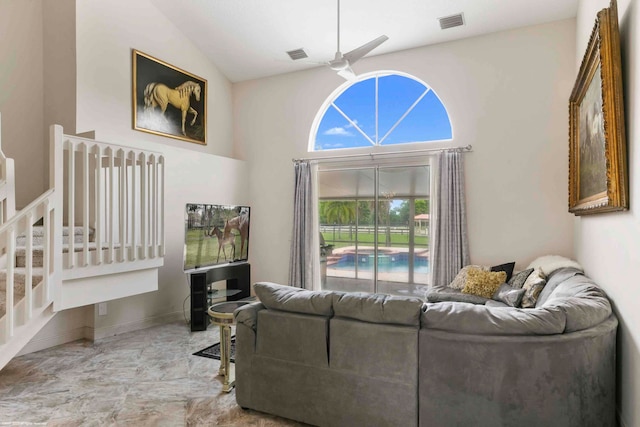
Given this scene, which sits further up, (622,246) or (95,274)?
(622,246)

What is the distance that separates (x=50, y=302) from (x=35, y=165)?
8.02 ft

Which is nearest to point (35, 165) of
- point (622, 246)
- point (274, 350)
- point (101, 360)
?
point (101, 360)

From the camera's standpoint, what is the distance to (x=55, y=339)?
13.1 feet

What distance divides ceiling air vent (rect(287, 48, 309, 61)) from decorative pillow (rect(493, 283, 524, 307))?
12.9 ft

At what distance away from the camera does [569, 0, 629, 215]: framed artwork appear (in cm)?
213

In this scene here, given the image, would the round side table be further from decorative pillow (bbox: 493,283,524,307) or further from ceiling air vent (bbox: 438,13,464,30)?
ceiling air vent (bbox: 438,13,464,30)

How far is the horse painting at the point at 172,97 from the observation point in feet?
16.4

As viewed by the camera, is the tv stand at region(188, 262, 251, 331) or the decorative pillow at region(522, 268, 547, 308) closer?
the decorative pillow at region(522, 268, 547, 308)

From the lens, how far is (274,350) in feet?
8.05

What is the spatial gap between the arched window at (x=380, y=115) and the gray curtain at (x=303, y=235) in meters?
0.55

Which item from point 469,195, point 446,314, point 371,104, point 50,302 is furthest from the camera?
point 371,104

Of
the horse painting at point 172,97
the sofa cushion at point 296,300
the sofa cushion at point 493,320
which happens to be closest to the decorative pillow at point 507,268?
the sofa cushion at point 493,320

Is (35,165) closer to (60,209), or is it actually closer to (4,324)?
(60,209)

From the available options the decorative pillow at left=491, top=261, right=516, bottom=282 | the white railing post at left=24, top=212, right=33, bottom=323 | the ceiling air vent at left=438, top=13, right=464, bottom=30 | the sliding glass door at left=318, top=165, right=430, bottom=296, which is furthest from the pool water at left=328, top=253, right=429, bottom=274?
the white railing post at left=24, top=212, right=33, bottom=323
